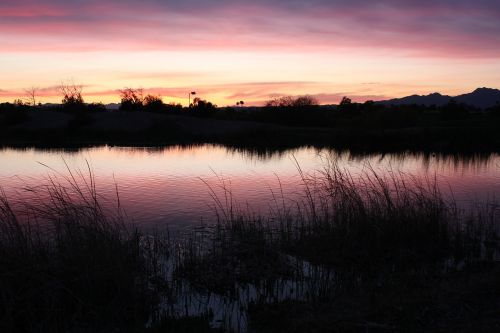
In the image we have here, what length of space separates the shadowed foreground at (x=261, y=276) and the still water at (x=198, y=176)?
333cm

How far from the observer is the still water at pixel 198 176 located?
1769cm

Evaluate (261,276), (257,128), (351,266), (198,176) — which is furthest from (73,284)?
(257,128)

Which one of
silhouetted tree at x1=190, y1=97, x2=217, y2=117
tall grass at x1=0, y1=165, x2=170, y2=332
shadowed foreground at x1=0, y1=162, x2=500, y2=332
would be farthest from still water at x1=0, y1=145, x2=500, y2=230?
silhouetted tree at x1=190, y1=97, x2=217, y2=117

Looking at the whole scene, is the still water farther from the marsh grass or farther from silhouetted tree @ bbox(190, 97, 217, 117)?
→ silhouetted tree @ bbox(190, 97, 217, 117)

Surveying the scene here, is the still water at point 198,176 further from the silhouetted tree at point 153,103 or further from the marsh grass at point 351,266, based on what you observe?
the silhouetted tree at point 153,103

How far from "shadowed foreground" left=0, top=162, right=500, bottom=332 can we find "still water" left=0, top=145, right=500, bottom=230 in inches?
131

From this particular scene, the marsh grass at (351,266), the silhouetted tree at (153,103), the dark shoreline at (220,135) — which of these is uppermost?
the silhouetted tree at (153,103)

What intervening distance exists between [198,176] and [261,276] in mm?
16680

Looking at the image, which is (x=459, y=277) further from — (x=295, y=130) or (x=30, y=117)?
(x=30, y=117)

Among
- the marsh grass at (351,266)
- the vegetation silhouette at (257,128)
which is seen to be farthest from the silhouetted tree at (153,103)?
the marsh grass at (351,266)

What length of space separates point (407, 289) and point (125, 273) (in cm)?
Result: 508

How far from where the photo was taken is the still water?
58.0ft

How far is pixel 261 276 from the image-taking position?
1007cm

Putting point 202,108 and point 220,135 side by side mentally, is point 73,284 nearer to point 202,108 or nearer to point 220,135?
point 220,135
